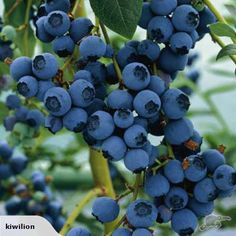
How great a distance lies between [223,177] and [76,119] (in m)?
0.16

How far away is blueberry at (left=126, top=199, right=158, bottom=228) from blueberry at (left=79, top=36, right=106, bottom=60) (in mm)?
148

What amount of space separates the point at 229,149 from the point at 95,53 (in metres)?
0.69

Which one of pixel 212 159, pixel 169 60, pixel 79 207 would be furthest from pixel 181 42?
pixel 79 207

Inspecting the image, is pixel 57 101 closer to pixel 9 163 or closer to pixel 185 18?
pixel 185 18

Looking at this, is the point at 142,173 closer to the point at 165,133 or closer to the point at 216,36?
the point at 165,133

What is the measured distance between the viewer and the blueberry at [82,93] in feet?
2.28

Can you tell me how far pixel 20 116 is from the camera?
0.99 metres

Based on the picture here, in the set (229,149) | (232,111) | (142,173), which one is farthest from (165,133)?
(232,111)

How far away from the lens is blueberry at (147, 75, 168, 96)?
72cm

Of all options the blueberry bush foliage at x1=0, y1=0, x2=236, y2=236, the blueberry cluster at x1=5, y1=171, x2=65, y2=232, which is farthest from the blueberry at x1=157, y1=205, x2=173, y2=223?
the blueberry cluster at x1=5, y1=171, x2=65, y2=232

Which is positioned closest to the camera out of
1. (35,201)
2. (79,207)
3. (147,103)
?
(147,103)

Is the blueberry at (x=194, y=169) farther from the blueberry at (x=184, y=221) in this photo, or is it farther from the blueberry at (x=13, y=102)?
the blueberry at (x=13, y=102)

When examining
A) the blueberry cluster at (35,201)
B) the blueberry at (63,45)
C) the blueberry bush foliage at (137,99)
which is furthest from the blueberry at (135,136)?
the blueberry cluster at (35,201)

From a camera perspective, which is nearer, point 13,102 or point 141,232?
point 141,232
